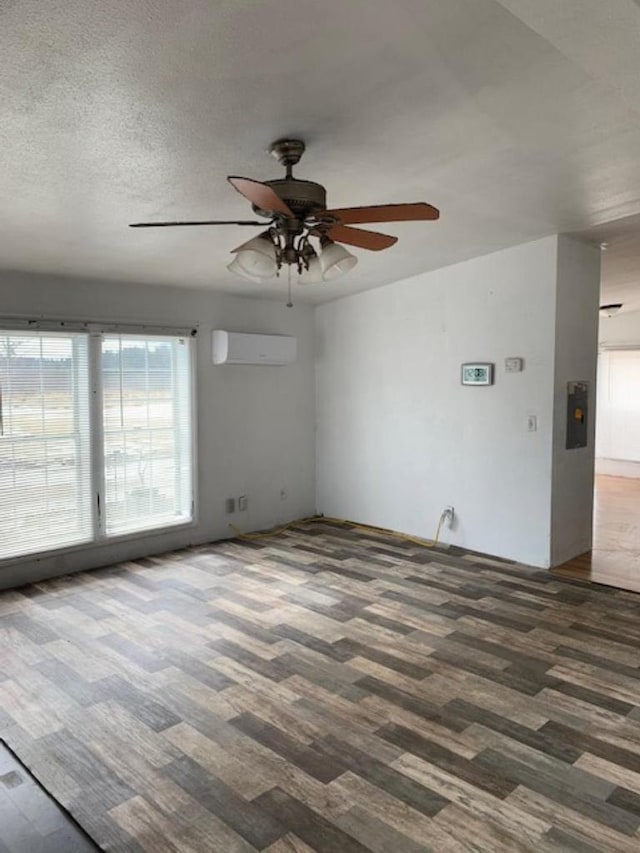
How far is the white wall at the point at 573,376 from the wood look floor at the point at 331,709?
0.53 metres

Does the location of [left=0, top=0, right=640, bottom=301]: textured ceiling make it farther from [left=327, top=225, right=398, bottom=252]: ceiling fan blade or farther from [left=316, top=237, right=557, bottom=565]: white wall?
[left=316, top=237, right=557, bottom=565]: white wall

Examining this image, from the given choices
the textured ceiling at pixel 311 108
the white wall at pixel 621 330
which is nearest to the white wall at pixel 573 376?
the textured ceiling at pixel 311 108

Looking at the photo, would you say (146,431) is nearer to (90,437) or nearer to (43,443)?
(90,437)

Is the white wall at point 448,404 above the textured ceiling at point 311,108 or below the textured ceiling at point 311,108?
below

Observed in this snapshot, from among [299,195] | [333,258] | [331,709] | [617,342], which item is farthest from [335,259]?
[617,342]

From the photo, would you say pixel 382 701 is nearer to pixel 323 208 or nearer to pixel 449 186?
pixel 323 208

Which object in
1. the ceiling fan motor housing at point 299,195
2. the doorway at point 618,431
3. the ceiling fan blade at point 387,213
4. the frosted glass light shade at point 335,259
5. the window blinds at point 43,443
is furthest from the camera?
the doorway at point 618,431

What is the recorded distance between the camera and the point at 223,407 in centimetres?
564

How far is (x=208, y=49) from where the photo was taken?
1.97 m

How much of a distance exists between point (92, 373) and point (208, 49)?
321 cm

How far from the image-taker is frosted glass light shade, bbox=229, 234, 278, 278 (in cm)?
263

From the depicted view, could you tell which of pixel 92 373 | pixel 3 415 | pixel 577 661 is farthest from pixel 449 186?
pixel 3 415

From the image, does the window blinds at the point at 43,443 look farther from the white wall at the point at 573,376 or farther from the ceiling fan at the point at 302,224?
the white wall at the point at 573,376

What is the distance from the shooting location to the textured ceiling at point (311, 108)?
1819mm
